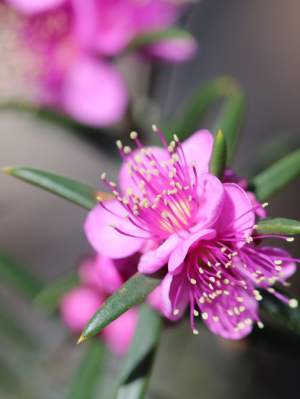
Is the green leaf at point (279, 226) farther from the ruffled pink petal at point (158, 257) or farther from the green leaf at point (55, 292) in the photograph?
the green leaf at point (55, 292)

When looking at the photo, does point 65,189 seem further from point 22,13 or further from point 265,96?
point 265,96

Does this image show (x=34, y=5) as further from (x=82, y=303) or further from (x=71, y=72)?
(x=82, y=303)

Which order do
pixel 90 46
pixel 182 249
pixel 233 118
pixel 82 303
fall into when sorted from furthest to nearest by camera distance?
pixel 90 46, pixel 82 303, pixel 233 118, pixel 182 249

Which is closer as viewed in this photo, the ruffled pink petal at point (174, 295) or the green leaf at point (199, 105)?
the ruffled pink petal at point (174, 295)

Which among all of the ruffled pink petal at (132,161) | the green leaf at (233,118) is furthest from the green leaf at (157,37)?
the ruffled pink petal at (132,161)

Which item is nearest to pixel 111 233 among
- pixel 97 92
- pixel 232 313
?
pixel 232 313
